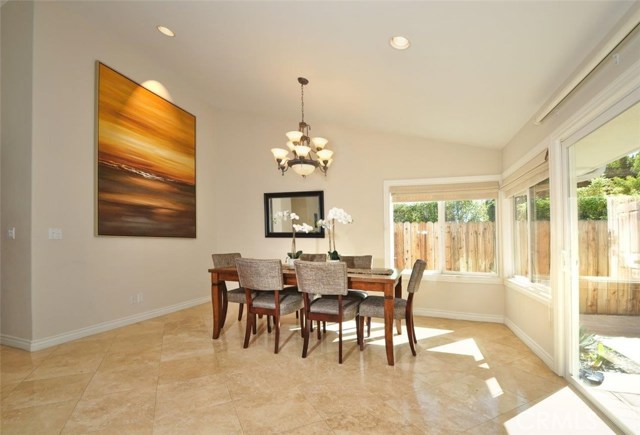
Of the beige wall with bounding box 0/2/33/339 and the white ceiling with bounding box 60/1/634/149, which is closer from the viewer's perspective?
the white ceiling with bounding box 60/1/634/149

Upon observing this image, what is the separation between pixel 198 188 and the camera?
17.0 ft

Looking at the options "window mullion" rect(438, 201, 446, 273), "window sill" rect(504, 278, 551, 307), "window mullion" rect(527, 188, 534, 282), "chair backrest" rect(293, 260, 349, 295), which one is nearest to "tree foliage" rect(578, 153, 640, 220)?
"window sill" rect(504, 278, 551, 307)

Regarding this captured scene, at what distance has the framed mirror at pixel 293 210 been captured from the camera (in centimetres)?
492

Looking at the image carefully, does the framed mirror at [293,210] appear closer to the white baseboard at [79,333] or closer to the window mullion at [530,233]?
the white baseboard at [79,333]

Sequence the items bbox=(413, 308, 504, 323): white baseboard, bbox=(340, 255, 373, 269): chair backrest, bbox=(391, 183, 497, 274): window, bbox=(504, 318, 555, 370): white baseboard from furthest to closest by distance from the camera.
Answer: bbox=(391, 183, 497, 274): window → bbox=(413, 308, 504, 323): white baseboard → bbox=(340, 255, 373, 269): chair backrest → bbox=(504, 318, 555, 370): white baseboard

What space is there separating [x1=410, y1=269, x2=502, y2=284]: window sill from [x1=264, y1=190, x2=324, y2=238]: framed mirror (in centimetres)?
157

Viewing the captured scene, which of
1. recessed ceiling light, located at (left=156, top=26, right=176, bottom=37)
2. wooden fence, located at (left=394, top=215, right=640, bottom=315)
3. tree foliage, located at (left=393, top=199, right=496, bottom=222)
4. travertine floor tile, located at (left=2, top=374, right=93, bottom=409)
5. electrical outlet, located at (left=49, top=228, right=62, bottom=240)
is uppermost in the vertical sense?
recessed ceiling light, located at (left=156, top=26, right=176, bottom=37)

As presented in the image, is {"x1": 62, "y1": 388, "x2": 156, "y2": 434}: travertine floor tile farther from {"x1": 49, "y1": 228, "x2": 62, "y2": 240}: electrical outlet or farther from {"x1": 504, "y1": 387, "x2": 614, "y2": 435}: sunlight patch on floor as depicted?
{"x1": 504, "y1": 387, "x2": 614, "y2": 435}: sunlight patch on floor

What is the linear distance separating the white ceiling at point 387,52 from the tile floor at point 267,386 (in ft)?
7.47

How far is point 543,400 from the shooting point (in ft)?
6.83

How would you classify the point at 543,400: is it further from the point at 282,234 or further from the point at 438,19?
the point at 282,234

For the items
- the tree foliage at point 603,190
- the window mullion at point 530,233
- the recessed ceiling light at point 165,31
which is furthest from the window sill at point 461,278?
the recessed ceiling light at point 165,31

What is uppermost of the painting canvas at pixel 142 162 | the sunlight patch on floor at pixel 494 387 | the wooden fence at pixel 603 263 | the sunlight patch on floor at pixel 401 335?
the painting canvas at pixel 142 162

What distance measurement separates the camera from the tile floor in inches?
72.4
